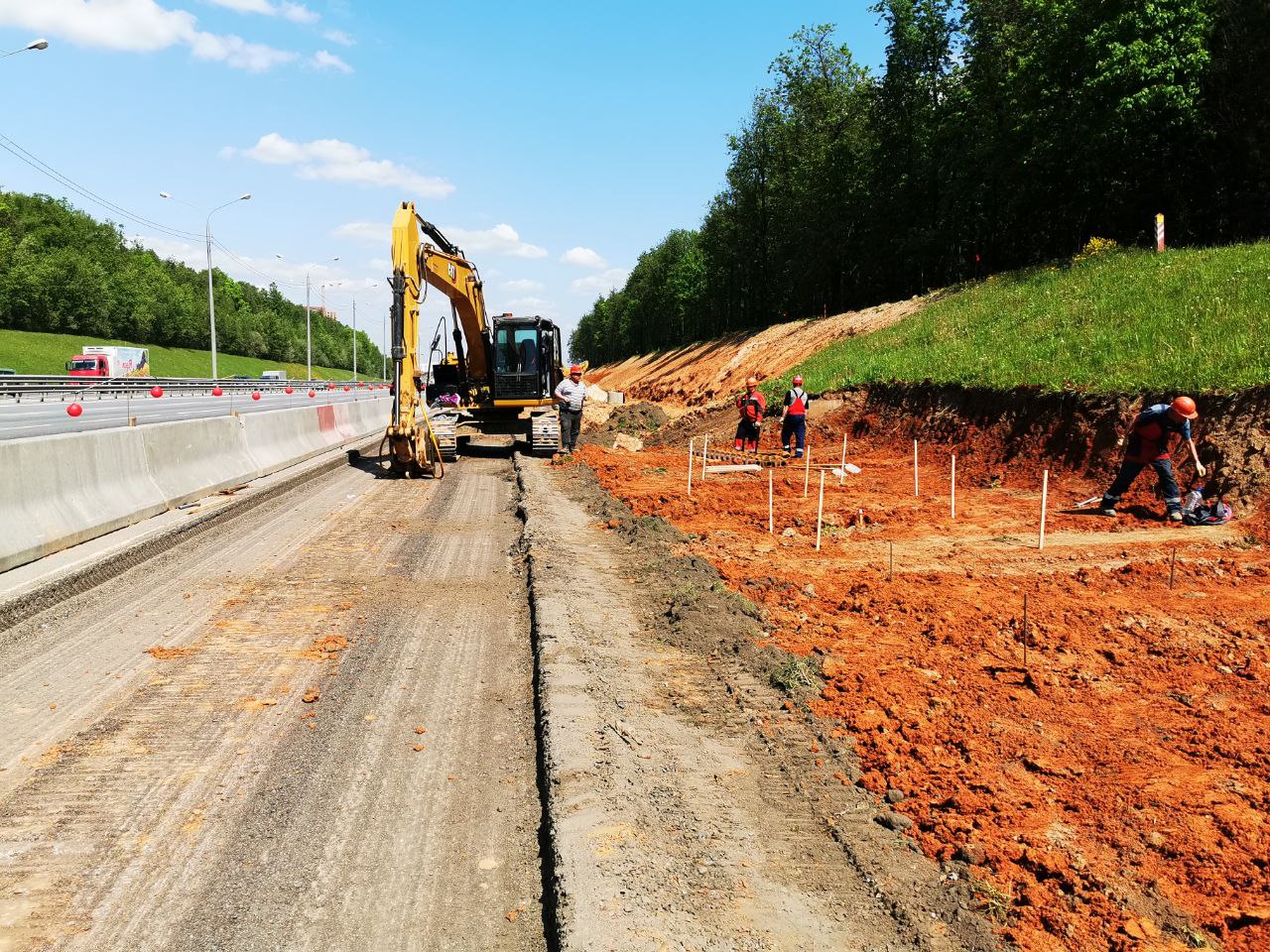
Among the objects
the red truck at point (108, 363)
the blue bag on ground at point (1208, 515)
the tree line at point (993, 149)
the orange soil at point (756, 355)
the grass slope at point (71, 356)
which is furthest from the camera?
the grass slope at point (71, 356)

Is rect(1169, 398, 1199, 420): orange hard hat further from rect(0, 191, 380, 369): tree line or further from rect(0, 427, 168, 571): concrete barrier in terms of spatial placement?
rect(0, 191, 380, 369): tree line

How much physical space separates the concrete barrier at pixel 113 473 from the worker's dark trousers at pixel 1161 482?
40.5 feet

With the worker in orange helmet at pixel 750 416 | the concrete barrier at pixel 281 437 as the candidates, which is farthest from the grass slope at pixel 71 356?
the worker in orange helmet at pixel 750 416

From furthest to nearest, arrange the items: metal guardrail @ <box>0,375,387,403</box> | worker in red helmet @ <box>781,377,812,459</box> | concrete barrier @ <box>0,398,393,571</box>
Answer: metal guardrail @ <box>0,375,387,403</box> < worker in red helmet @ <box>781,377,812,459</box> < concrete barrier @ <box>0,398,393,571</box>

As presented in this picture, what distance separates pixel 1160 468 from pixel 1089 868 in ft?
29.7

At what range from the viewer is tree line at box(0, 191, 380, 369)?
252 ft

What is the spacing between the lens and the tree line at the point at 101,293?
76.7 m

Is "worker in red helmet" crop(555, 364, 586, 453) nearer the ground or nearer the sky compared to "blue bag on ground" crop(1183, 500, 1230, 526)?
nearer the sky

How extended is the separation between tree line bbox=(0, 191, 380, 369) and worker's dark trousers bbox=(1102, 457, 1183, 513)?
8200cm

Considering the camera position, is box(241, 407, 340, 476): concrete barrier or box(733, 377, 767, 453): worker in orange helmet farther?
box(733, 377, 767, 453): worker in orange helmet

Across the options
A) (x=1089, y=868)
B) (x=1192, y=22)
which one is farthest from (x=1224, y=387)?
(x=1192, y=22)

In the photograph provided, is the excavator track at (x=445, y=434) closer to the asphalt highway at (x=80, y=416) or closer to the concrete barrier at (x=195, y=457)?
the concrete barrier at (x=195, y=457)

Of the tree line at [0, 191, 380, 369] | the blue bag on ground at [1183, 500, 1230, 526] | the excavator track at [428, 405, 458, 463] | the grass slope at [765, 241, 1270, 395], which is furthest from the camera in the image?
the tree line at [0, 191, 380, 369]

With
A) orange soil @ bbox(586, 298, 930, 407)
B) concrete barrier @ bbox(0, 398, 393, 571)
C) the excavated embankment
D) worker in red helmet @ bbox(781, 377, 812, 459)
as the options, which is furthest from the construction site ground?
orange soil @ bbox(586, 298, 930, 407)
